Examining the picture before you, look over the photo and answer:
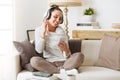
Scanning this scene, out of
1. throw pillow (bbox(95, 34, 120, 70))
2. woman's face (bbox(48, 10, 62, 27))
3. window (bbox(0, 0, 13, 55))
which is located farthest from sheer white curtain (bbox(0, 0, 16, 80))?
throw pillow (bbox(95, 34, 120, 70))

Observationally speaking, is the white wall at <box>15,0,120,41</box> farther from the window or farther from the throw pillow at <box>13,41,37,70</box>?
the throw pillow at <box>13,41,37,70</box>

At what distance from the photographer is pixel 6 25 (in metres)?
4.41

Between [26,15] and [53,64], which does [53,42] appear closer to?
[53,64]

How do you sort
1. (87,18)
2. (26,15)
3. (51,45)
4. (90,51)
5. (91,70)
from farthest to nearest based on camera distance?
(26,15)
(87,18)
(90,51)
(51,45)
(91,70)

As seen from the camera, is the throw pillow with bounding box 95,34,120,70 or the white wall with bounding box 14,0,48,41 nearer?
the throw pillow with bounding box 95,34,120,70

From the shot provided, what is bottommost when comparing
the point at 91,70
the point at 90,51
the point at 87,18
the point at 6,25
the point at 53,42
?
the point at 91,70

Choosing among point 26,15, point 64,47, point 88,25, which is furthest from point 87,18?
point 64,47

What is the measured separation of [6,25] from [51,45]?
1.46 metres

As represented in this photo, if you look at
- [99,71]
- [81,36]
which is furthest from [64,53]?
[81,36]

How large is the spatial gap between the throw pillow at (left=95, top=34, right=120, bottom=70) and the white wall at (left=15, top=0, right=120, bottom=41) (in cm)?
118

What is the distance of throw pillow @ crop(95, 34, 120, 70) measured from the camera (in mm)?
3158

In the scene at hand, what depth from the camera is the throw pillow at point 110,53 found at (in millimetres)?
3158

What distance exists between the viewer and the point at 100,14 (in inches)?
177

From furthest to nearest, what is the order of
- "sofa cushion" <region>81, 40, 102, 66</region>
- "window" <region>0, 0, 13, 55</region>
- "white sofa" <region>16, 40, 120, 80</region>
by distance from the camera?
"window" <region>0, 0, 13, 55</region>
"sofa cushion" <region>81, 40, 102, 66</region>
"white sofa" <region>16, 40, 120, 80</region>
